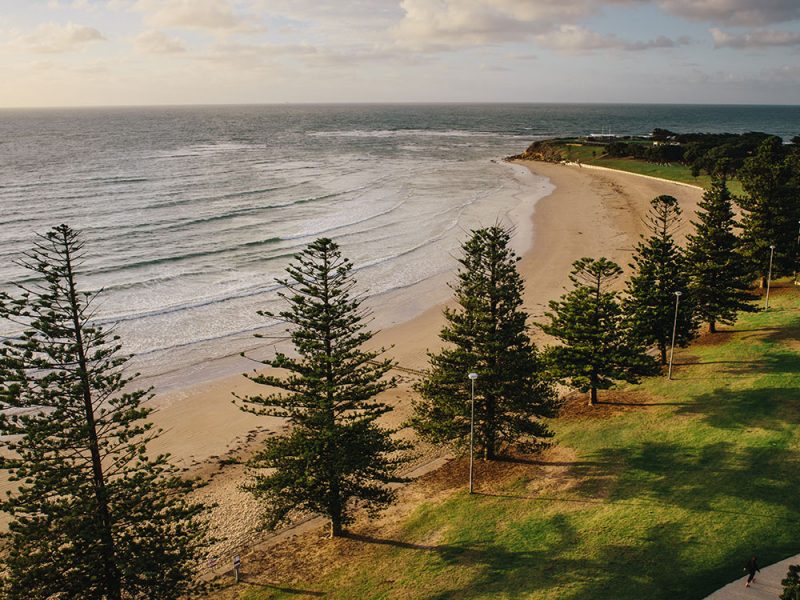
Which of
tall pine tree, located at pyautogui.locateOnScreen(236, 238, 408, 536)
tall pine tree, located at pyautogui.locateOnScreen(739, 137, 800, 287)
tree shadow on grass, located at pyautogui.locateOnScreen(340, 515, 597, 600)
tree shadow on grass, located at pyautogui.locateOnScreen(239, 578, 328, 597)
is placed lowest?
tree shadow on grass, located at pyautogui.locateOnScreen(239, 578, 328, 597)

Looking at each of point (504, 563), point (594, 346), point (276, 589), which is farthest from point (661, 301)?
point (276, 589)

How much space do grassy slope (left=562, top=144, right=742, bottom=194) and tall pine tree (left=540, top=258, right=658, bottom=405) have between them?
5403cm

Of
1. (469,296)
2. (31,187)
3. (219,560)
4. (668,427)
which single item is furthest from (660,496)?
(31,187)

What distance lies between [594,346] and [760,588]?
11.8 meters

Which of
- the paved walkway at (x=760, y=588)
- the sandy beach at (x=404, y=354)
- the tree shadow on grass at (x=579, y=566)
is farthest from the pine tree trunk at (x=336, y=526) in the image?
the paved walkway at (x=760, y=588)

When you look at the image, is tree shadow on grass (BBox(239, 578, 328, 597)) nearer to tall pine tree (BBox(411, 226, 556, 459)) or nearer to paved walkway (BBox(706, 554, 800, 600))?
tall pine tree (BBox(411, 226, 556, 459))

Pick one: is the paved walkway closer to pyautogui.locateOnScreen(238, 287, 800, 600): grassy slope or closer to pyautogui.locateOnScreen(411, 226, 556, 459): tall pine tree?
pyautogui.locateOnScreen(238, 287, 800, 600): grassy slope

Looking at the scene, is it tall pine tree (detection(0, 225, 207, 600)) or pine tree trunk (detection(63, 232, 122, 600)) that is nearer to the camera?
tall pine tree (detection(0, 225, 207, 600))

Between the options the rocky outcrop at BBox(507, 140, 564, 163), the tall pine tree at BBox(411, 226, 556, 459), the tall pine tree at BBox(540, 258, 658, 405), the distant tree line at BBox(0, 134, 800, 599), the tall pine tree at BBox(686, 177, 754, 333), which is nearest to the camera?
the distant tree line at BBox(0, 134, 800, 599)

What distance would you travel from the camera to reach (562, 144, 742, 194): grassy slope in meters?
85.7

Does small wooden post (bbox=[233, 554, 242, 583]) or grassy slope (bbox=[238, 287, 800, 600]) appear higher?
grassy slope (bbox=[238, 287, 800, 600])

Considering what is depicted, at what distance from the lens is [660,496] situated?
19.8 meters

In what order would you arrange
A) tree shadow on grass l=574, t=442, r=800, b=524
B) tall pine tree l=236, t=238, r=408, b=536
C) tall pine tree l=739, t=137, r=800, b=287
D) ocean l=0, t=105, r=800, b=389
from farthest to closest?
ocean l=0, t=105, r=800, b=389 < tall pine tree l=739, t=137, r=800, b=287 < tree shadow on grass l=574, t=442, r=800, b=524 < tall pine tree l=236, t=238, r=408, b=536

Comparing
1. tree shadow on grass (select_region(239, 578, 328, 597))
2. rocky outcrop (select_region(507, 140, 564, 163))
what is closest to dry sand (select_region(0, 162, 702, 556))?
tree shadow on grass (select_region(239, 578, 328, 597))
